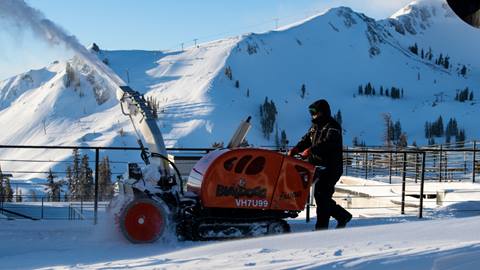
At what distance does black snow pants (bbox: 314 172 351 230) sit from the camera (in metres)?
7.27

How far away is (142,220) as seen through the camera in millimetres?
6777

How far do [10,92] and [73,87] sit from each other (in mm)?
48066

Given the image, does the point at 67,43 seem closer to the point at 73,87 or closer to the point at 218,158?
the point at 218,158

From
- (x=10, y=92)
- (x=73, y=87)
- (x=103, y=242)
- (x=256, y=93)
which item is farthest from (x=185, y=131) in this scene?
(x=103, y=242)

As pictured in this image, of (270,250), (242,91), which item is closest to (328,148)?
(270,250)

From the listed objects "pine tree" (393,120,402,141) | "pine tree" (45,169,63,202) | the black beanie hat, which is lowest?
"pine tree" (45,169,63,202)

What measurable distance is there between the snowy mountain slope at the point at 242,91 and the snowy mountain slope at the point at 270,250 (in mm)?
102214

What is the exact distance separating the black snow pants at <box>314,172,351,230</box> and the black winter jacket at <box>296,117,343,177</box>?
0.25 feet

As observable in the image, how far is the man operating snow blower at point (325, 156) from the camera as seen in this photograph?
7191mm

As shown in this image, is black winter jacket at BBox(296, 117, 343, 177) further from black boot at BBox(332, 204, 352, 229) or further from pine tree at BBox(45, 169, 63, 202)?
pine tree at BBox(45, 169, 63, 202)

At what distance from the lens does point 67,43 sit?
27.7 feet

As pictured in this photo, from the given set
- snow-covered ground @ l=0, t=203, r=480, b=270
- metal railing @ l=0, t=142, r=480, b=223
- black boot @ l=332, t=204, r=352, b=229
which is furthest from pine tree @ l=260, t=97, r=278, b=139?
snow-covered ground @ l=0, t=203, r=480, b=270

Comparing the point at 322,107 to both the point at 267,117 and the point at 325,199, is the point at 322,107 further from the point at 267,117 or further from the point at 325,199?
the point at 267,117

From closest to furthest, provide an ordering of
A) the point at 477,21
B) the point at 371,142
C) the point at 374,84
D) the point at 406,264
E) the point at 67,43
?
1. the point at 477,21
2. the point at 406,264
3. the point at 67,43
4. the point at 371,142
5. the point at 374,84
